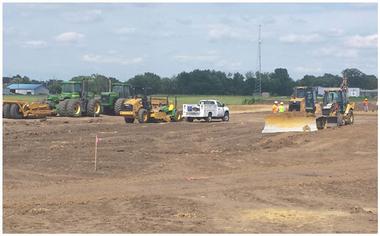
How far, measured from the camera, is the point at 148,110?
135 feet

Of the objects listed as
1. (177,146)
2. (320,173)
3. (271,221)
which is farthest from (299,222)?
(177,146)

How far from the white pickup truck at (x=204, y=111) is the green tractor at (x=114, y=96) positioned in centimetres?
403

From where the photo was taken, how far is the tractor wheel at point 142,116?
132ft

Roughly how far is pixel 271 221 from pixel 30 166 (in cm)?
915

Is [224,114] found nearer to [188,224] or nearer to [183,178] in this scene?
[183,178]

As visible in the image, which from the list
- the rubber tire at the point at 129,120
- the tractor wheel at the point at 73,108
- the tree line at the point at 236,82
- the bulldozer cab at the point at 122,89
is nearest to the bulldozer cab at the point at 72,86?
the tractor wheel at the point at 73,108

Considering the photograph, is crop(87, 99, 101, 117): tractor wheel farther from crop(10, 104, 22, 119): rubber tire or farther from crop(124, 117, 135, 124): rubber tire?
crop(10, 104, 22, 119): rubber tire

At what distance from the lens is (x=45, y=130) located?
3250cm

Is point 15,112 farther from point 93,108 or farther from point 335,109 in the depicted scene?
point 335,109

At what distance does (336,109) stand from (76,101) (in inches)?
677

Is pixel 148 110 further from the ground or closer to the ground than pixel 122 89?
closer to the ground

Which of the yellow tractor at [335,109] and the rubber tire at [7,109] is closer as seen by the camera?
the yellow tractor at [335,109]

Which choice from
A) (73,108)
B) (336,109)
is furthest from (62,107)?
(336,109)

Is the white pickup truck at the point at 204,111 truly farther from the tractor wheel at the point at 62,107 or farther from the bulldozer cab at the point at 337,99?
the bulldozer cab at the point at 337,99
